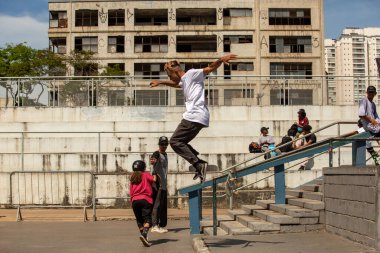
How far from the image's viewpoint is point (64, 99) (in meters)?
23.3

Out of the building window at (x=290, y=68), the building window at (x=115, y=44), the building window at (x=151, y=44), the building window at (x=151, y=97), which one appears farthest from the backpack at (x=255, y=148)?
the building window at (x=115, y=44)

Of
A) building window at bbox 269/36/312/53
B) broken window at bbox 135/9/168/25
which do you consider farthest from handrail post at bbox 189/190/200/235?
broken window at bbox 135/9/168/25

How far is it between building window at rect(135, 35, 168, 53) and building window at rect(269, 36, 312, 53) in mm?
11498

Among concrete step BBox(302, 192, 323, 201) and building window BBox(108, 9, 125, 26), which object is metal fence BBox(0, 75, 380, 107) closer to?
concrete step BBox(302, 192, 323, 201)

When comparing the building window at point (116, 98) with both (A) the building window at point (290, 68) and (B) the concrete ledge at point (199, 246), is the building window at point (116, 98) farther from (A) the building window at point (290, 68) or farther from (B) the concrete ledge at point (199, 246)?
(A) the building window at point (290, 68)

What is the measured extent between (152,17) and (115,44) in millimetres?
5528

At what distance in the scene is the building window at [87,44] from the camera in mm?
59562

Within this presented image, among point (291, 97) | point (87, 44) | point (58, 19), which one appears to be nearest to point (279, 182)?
point (291, 97)

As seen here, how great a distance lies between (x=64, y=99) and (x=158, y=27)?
124 ft

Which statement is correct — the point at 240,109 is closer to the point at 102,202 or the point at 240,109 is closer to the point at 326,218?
the point at 102,202

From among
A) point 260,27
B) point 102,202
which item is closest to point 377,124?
point 102,202

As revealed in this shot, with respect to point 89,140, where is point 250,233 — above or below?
below

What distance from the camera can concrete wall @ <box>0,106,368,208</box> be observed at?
1686 centimetres

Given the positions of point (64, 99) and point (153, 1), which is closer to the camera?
point (64, 99)
